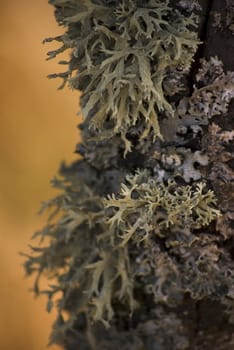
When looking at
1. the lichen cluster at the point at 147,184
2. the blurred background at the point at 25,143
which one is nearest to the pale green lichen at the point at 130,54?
the lichen cluster at the point at 147,184

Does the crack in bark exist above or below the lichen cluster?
above

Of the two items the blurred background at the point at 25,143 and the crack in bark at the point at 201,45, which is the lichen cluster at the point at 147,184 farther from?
the blurred background at the point at 25,143

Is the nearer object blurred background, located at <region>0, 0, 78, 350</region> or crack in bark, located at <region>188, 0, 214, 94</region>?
crack in bark, located at <region>188, 0, 214, 94</region>

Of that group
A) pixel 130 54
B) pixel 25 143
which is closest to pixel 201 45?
pixel 130 54

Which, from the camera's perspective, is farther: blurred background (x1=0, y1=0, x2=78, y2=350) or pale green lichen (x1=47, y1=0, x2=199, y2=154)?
blurred background (x1=0, y1=0, x2=78, y2=350)

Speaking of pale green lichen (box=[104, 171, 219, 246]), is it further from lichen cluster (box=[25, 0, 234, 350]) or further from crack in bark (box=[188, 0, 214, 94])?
crack in bark (box=[188, 0, 214, 94])

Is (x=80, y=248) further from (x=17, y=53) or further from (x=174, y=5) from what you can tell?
(x=17, y=53)

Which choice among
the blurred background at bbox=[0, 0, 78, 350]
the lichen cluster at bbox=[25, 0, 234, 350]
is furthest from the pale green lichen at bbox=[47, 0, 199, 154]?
the blurred background at bbox=[0, 0, 78, 350]
